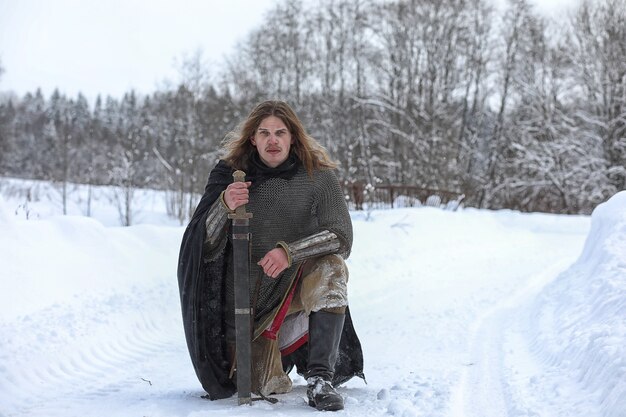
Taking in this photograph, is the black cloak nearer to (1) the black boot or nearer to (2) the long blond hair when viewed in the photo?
(2) the long blond hair

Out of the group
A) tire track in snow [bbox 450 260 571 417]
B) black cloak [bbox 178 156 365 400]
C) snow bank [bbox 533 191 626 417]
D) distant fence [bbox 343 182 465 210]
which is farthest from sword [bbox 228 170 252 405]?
distant fence [bbox 343 182 465 210]

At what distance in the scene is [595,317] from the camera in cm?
352

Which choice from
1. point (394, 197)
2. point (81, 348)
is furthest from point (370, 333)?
point (394, 197)

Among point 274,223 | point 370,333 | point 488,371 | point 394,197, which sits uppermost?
point 394,197

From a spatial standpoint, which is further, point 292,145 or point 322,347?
point 292,145

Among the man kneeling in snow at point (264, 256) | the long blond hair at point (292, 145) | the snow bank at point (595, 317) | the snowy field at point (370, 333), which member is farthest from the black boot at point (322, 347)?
the snow bank at point (595, 317)

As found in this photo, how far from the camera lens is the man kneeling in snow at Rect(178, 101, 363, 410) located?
9.14ft

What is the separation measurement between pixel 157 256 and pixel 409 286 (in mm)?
2919

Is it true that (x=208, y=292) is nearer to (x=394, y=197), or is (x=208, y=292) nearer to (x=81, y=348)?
(x=81, y=348)

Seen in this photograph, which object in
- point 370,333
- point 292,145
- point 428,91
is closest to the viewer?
point 292,145

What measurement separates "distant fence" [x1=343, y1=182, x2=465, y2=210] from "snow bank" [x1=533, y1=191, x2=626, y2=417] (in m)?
7.86

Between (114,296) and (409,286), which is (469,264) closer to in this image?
(409,286)

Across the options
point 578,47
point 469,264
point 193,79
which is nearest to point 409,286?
point 469,264

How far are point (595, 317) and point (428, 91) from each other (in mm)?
21940
